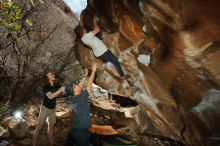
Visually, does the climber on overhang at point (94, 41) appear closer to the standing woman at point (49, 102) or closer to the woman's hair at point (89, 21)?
the woman's hair at point (89, 21)

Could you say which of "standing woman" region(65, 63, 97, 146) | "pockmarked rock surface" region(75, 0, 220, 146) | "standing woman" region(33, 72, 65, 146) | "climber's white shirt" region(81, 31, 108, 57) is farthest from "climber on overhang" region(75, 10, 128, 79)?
"standing woman" region(65, 63, 97, 146)

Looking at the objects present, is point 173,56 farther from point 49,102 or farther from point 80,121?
point 49,102

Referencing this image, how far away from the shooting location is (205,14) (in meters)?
4.67

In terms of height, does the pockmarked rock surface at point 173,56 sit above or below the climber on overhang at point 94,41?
below

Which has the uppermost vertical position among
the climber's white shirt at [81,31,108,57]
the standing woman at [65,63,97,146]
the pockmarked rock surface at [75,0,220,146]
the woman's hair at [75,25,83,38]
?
the woman's hair at [75,25,83,38]

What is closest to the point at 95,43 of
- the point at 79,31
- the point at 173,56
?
the point at 79,31

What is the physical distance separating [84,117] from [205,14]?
282cm

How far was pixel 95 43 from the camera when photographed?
8438mm

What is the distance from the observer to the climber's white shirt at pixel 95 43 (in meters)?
8.40

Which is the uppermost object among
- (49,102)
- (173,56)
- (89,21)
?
(89,21)

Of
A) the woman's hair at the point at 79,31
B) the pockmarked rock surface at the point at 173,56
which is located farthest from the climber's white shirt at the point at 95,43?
the woman's hair at the point at 79,31

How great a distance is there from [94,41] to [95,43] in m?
0.06

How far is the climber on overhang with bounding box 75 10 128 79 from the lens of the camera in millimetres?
8422

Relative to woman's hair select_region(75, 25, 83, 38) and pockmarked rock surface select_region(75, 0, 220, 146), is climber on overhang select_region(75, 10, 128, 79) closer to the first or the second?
woman's hair select_region(75, 25, 83, 38)
